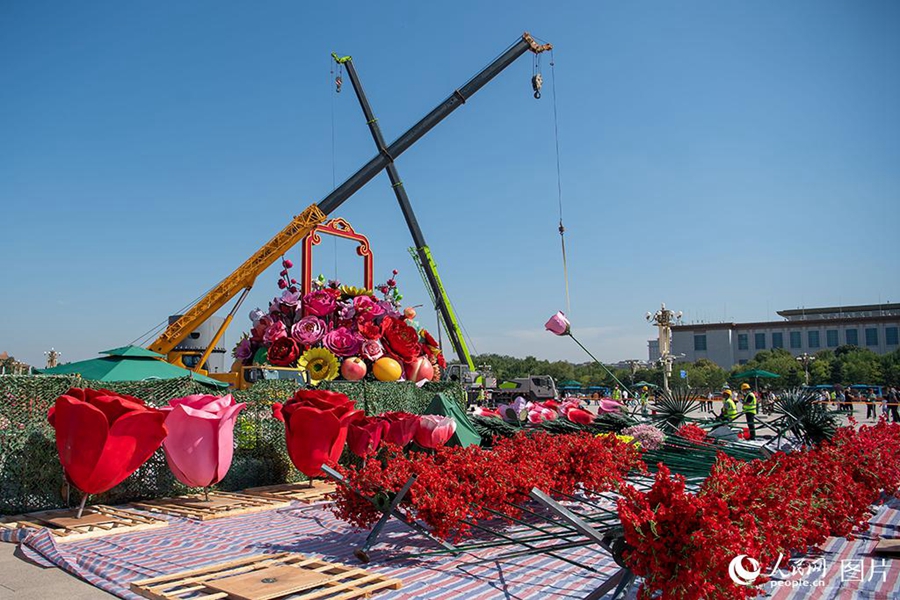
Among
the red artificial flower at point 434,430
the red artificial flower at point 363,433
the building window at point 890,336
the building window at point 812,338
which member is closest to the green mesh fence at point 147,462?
the red artificial flower at point 363,433

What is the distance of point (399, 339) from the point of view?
16.2 metres

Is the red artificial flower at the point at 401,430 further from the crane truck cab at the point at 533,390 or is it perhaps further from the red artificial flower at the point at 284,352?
the crane truck cab at the point at 533,390

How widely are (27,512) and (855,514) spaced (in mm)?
7882

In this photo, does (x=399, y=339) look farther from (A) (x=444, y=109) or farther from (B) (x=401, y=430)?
(A) (x=444, y=109)

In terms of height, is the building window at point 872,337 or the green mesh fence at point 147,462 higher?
the building window at point 872,337

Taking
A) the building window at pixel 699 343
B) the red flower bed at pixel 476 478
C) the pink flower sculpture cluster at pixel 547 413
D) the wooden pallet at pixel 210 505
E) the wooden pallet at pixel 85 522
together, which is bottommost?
the wooden pallet at pixel 210 505

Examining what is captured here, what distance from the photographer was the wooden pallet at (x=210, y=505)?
714 cm

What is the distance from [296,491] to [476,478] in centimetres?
415

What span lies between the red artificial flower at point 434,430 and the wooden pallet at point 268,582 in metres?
2.84

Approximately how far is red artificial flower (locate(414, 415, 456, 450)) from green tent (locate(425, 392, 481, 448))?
24 centimetres

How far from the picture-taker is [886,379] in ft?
180

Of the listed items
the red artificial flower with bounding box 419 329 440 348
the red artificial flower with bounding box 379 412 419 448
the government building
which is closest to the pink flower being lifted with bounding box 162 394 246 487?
the red artificial flower with bounding box 379 412 419 448

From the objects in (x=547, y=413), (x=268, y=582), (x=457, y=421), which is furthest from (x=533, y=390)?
(x=268, y=582)

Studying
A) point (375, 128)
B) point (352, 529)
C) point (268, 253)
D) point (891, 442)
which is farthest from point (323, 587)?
point (375, 128)
